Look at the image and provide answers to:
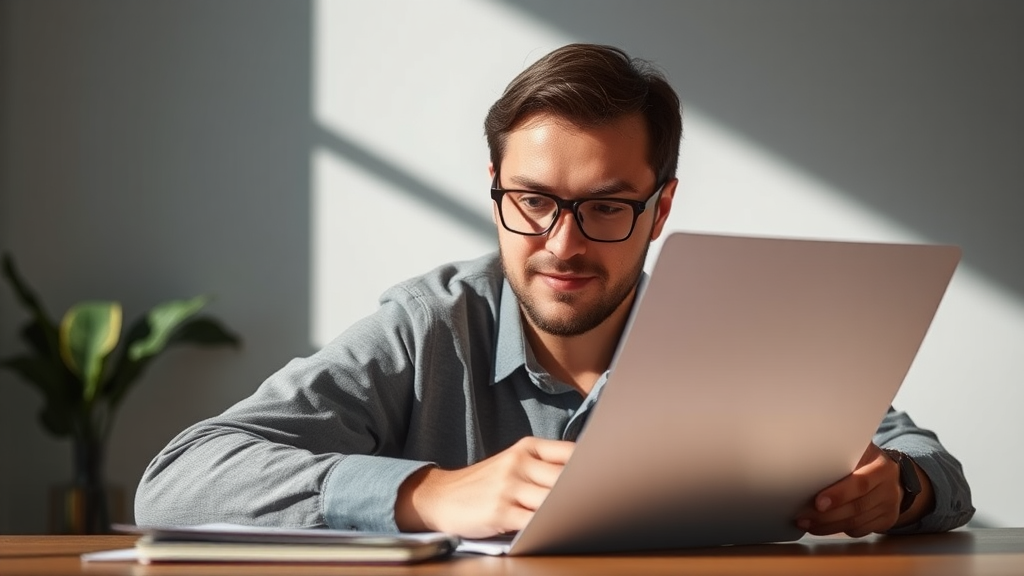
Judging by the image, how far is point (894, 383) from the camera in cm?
106

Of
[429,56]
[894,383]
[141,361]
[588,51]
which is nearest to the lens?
[894,383]

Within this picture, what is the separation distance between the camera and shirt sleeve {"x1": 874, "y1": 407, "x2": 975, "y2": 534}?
1.33m

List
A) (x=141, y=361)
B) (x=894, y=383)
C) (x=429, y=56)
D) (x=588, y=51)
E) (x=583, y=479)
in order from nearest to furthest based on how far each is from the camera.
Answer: (x=583, y=479) < (x=894, y=383) < (x=588, y=51) < (x=141, y=361) < (x=429, y=56)

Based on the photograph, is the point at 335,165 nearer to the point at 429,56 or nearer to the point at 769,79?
the point at 429,56

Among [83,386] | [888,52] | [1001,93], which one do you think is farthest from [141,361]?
[1001,93]

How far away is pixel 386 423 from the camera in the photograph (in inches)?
61.2

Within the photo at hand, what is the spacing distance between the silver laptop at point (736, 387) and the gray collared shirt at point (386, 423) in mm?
231

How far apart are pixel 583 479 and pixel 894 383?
344 mm

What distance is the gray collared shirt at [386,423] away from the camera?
3.68 feet

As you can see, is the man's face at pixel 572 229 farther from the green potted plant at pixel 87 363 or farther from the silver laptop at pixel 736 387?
the green potted plant at pixel 87 363

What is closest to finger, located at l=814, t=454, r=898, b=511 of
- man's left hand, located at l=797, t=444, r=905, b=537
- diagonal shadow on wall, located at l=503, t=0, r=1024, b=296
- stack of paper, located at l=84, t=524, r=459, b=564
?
man's left hand, located at l=797, t=444, r=905, b=537

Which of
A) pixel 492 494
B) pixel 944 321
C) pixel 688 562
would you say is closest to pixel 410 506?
pixel 492 494

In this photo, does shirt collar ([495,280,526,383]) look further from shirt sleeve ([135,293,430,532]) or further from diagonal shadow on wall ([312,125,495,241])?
diagonal shadow on wall ([312,125,495,241])

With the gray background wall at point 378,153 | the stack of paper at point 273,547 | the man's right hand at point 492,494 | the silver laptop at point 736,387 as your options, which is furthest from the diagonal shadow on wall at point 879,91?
the stack of paper at point 273,547
